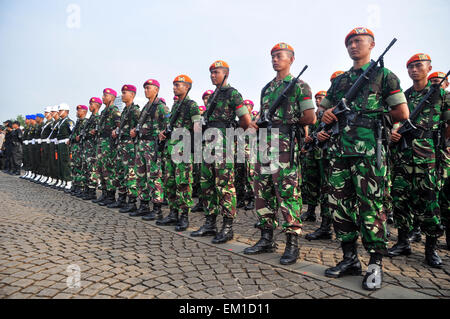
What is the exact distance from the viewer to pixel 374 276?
283 cm

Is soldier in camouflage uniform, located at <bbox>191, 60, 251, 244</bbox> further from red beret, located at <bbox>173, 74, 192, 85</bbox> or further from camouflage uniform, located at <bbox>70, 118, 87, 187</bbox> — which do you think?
camouflage uniform, located at <bbox>70, 118, 87, 187</bbox>

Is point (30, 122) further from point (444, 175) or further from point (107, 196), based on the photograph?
→ point (444, 175)

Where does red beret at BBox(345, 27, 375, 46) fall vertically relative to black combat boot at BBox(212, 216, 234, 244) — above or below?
above

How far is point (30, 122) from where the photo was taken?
1459 centimetres

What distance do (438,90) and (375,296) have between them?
Result: 287 cm

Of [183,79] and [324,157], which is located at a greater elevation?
[183,79]

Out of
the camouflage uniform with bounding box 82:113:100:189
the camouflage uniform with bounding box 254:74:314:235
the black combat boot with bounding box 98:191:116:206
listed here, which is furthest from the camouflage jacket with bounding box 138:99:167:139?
the camouflage uniform with bounding box 254:74:314:235

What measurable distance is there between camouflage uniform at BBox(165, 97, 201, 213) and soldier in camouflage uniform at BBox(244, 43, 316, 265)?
1.64m

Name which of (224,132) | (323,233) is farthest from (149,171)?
(323,233)

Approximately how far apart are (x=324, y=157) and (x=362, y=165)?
193cm

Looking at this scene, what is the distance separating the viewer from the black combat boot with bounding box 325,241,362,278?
309 cm

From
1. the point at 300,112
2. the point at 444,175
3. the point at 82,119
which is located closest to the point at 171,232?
the point at 300,112

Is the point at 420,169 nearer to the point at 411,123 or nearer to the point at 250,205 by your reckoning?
the point at 411,123

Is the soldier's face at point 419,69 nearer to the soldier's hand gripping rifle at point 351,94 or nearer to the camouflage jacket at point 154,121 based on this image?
the soldier's hand gripping rifle at point 351,94
